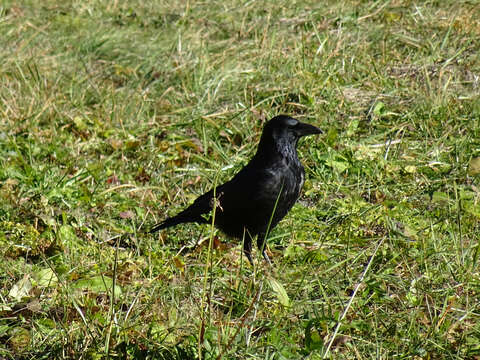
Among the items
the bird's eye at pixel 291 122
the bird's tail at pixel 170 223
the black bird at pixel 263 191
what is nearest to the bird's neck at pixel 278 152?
the black bird at pixel 263 191

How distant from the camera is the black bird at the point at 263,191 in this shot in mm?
4090

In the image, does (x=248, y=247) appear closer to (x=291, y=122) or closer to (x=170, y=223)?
(x=170, y=223)

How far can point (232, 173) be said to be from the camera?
5066 mm

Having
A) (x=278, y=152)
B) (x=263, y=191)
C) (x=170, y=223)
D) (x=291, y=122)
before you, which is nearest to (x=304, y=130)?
(x=291, y=122)

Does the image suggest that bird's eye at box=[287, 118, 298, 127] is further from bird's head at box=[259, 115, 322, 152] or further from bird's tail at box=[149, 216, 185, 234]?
bird's tail at box=[149, 216, 185, 234]

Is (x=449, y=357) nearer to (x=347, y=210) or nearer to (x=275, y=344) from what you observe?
(x=275, y=344)

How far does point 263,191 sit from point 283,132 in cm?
43

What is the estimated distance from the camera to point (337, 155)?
16.5 ft

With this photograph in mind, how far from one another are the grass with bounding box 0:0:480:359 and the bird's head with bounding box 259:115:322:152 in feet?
1.58

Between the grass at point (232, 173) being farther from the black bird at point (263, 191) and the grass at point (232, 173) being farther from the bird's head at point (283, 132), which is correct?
the bird's head at point (283, 132)

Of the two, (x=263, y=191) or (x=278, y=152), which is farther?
(x=278, y=152)

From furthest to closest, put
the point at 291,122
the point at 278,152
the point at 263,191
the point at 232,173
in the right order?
the point at 232,173 < the point at 291,122 < the point at 278,152 < the point at 263,191

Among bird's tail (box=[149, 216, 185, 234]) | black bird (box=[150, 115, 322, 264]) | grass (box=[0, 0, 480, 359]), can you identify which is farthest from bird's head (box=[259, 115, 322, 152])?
bird's tail (box=[149, 216, 185, 234])

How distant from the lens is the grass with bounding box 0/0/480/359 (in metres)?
2.85
